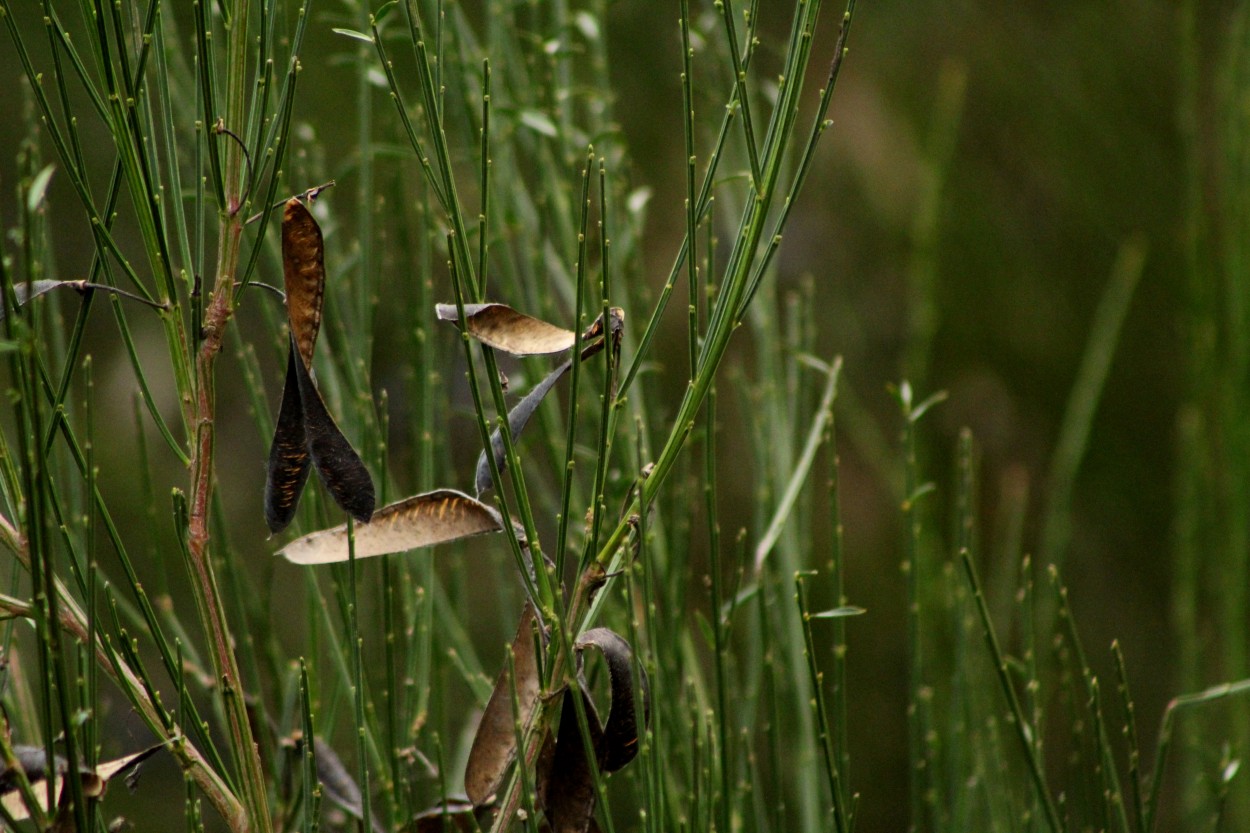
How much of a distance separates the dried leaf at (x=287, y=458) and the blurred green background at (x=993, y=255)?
3.24ft

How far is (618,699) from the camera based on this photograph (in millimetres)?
307

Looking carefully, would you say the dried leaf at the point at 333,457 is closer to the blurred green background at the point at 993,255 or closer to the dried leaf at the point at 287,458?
the dried leaf at the point at 287,458

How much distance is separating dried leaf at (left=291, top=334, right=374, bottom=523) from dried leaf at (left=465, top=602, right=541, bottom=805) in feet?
0.18

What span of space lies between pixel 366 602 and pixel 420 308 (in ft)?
1.50

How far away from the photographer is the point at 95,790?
281 mm

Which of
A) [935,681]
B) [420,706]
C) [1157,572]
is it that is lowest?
[1157,572]

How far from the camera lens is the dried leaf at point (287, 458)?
29 cm

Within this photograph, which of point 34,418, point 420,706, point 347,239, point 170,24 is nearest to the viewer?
point 34,418

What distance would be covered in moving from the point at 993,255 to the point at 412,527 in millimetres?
1328

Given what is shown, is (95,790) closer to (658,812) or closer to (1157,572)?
(658,812)

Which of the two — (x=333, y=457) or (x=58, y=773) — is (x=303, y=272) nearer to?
(x=333, y=457)

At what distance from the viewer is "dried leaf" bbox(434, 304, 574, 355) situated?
11.6 inches

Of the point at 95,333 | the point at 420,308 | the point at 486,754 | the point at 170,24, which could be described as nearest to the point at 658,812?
the point at 486,754

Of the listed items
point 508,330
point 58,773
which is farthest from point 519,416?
point 58,773
